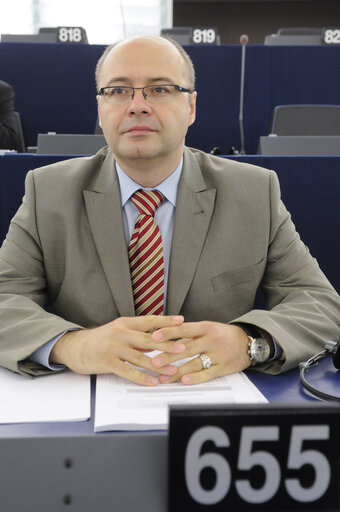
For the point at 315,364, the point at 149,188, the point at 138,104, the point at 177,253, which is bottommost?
the point at 315,364

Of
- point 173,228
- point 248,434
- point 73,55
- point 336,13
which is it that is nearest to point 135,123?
point 173,228

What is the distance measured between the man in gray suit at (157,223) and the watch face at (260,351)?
146 mm

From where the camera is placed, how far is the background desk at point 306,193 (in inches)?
74.7

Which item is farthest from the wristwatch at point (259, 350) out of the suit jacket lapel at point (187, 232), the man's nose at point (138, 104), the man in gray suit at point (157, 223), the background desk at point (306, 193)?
the background desk at point (306, 193)

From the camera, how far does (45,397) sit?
836 mm

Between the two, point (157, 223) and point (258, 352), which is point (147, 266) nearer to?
Answer: point (157, 223)

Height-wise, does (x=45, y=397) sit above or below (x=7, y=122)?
below

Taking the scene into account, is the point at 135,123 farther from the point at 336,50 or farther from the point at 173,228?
the point at 336,50

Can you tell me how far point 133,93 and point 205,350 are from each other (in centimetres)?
63

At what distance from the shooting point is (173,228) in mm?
1301

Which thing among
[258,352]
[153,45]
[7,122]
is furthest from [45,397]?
[7,122]

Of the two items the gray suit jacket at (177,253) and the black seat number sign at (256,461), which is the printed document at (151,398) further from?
the gray suit jacket at (177,253)

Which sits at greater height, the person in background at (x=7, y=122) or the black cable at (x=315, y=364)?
the person in background at (x=7, y=122)

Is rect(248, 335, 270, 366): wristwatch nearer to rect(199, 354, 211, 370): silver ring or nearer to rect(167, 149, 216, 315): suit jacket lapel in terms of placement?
rect(199, 354, 211, 370): silver ring
